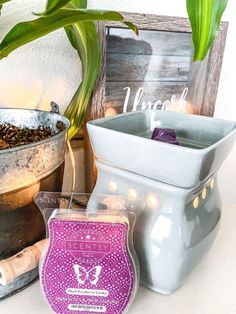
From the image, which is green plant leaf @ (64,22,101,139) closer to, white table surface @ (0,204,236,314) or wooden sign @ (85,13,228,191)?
wooden sign @ (85,13,228,191)

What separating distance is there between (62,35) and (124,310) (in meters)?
0.43

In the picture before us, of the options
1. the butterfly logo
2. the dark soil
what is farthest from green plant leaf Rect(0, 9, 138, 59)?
the butterfly logo

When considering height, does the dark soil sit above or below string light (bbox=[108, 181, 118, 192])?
above

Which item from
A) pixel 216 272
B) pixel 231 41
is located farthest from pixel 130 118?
pixel 231 41

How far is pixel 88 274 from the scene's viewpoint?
325 millimetres

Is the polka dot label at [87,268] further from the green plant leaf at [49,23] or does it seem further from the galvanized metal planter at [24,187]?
the green plant leaf at [49,23]

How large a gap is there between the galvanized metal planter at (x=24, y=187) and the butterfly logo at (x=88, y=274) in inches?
3.1

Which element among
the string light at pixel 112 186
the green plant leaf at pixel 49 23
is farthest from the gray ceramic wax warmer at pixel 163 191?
the green plant leaf at pixel 49 23

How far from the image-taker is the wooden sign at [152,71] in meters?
0.51

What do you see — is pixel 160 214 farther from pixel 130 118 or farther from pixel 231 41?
pixel 231 41

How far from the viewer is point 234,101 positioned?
757 mm

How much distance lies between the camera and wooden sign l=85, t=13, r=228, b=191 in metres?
0.51

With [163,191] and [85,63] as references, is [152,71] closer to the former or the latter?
[85,63]

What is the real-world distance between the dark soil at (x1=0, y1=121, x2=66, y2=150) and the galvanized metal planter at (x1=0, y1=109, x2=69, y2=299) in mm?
27
